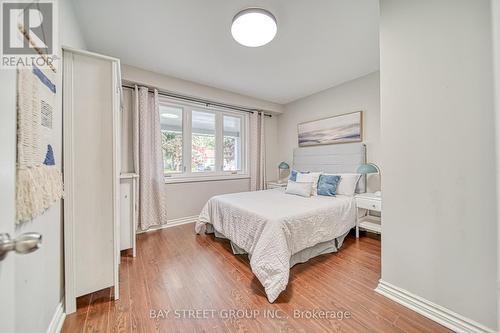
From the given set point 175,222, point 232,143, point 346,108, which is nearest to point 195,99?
point 232,143

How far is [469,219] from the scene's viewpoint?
122cm

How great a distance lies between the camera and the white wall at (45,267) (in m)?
0.88

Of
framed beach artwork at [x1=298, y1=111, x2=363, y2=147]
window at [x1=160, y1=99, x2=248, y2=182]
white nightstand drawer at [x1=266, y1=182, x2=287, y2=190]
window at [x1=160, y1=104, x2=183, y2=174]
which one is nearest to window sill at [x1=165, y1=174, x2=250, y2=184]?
window at [x1=160, y1=99, x2=248, y2=182]

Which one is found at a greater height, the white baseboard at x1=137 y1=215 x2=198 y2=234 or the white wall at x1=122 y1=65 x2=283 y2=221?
the white wall at x1=122 y1=65 x2=283 y2=221

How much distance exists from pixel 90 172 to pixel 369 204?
10.0 ft

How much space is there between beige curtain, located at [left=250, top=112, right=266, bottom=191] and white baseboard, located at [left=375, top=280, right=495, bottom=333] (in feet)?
9.70

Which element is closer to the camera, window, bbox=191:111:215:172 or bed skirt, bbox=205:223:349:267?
bed skirt, bbox=205:223:349:267

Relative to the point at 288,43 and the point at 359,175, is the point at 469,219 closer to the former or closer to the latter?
the point at 359,175

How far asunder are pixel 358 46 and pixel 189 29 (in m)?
1.96

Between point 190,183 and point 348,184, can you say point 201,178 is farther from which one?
point 348,184

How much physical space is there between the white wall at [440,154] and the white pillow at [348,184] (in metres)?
1.35

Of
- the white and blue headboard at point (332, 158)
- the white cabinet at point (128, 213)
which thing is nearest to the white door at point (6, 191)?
the white cabinet at point (128, 213)

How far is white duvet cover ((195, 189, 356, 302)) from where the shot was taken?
165 centimetres

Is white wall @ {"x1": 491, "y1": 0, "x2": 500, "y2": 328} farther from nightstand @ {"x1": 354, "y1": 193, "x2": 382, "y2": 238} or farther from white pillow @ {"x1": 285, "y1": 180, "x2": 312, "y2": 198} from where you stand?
white pillow @ {"x1": 285, "y1": 180, "x2": 312, "y2": 198}
